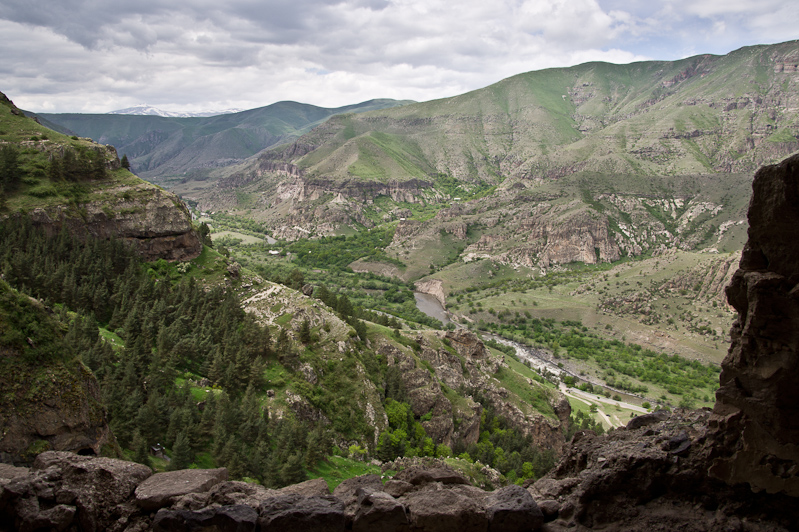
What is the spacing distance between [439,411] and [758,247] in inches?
2115

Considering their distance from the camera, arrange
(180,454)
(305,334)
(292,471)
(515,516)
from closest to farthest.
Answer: (515,516)
(180,454)
(292,471)
(305,334)

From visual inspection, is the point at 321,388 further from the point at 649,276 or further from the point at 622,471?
the point at 649,276

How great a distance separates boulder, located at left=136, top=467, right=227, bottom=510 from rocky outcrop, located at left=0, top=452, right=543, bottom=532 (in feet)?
0.10

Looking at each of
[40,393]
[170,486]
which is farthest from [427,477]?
[40,393]

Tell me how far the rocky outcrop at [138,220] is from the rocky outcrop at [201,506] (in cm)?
6098

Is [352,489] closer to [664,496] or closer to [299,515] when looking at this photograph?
[299,515]

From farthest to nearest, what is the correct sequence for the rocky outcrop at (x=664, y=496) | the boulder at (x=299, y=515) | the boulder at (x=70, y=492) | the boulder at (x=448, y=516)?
the boulder at (x=448, y=516) → the boulder at (x=299, y=515) → the boulder at (x=70, y=492) → the rocky outcrop at (x=664, y=496)

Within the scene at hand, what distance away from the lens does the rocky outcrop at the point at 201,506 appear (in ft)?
40.1

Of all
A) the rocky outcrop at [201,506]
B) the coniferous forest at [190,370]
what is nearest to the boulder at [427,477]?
the rocky outcrop at [201,506]

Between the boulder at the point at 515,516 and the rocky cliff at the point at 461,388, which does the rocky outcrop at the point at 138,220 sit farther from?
the boulder at the point at 515,516

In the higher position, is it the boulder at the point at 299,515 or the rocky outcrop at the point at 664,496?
the rocky outcrop at the point at 664,496

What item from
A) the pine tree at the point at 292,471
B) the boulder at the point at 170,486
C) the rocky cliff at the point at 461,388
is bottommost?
the rocky cliff at the point at 461,388

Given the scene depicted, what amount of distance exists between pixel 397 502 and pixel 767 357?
11.4 metres

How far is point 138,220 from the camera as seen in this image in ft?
222
